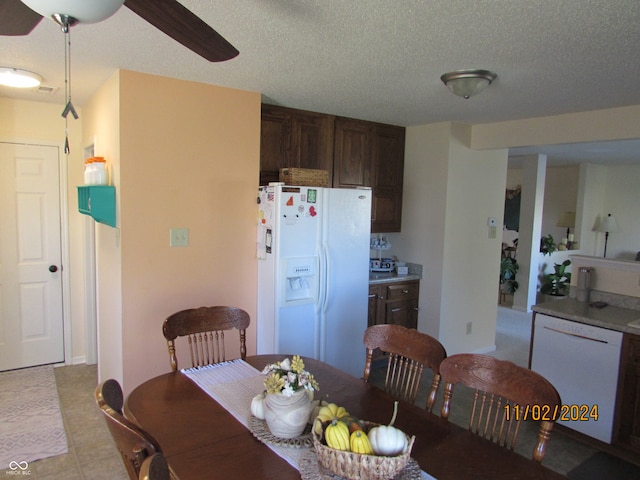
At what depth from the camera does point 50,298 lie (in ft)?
13.1

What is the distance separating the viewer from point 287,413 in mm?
1437

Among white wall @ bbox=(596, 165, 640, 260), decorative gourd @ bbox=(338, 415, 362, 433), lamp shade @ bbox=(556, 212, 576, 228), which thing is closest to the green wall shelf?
decorative gourd @ bbox=(338, 415, 362, 433)

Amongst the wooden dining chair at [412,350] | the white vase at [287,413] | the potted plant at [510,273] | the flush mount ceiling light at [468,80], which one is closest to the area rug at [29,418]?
the white vase at [287,413]

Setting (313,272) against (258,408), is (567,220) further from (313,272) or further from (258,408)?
(258,408)

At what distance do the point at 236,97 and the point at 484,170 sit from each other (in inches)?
102

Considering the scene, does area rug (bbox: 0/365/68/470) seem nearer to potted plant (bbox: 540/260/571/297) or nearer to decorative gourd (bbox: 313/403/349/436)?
decorative gourd (bbox: 313/403/349/436)

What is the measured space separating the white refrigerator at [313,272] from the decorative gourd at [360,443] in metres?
1.96

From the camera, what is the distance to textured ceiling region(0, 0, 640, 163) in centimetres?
175

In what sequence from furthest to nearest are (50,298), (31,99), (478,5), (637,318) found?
(50,298) → (31,99) → (637,318) → (478,5)

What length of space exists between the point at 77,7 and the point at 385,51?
1.55 m

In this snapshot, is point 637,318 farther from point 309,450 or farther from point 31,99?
point 31,99

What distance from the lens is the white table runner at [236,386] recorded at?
142 centimetres

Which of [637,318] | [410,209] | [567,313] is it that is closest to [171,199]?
[410,209]

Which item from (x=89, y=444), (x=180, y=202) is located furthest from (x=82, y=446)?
(x=180, y=202)
